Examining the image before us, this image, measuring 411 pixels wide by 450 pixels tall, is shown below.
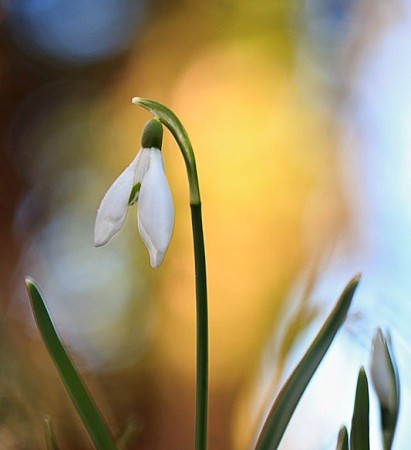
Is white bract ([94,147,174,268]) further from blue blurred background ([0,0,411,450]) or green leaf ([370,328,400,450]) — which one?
blue blurred background ([0,0,411,450])

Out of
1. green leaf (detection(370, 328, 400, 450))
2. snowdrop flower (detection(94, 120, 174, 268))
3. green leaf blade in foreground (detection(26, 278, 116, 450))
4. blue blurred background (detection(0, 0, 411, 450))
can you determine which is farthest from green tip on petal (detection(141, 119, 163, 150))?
blue blurred background (detection(0, 0, 411, 450))

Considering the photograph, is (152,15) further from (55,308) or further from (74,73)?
(55,308)

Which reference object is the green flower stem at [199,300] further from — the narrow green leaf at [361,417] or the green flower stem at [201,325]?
the narrow green leaf at [361,417]

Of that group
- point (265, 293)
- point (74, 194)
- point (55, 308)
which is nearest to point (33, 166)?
point (74, 194)

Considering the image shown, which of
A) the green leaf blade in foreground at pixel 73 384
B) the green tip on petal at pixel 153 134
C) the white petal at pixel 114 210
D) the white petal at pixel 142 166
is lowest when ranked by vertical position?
the green leaf blade in foreground at pixel 73 384

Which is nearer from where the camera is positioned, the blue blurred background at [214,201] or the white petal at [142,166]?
the white petal at [142,166]

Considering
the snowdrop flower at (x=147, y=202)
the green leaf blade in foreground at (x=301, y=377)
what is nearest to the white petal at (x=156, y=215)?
the snowdrop flower at (x=147, y=202)
